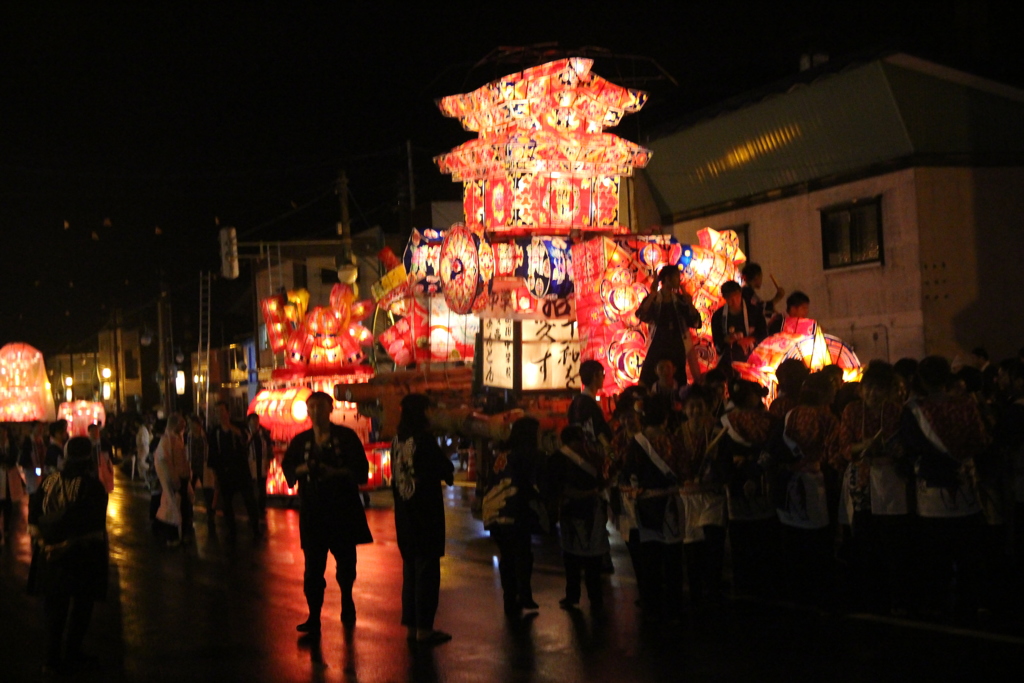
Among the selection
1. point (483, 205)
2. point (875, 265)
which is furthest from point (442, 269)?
point (875, 265)

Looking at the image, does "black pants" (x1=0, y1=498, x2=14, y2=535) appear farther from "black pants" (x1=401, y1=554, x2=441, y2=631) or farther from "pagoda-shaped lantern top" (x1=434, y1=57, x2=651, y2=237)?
"black pants" (x1=401, y1=554, x2=441, y2=631)

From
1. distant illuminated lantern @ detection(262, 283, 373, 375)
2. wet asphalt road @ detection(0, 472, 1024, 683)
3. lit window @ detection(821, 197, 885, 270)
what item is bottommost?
wet asphalt road @ detection(0, 472, 1024, 683)

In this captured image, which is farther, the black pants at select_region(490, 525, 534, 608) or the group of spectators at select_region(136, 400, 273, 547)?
the group of spectators at select_region(136, 400, 273, 547)

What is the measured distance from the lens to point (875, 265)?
20.0m

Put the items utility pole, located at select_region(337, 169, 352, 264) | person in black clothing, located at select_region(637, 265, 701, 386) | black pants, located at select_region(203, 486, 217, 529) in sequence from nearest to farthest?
1. person in black clothing, located at select_region(637, 265, 701, 386)
2. black pants, located at select_region(203, 486, 217, 529)
3. utility pole, located at select_region(337, 169, 352, 264)

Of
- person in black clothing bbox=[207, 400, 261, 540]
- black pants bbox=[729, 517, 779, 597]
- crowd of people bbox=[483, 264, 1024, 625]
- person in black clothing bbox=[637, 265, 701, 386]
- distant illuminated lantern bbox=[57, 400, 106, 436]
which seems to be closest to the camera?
crowd of people bbox=[483, 264, 1024, 625]

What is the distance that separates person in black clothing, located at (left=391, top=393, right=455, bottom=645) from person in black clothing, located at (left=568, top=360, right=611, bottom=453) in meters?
2.91

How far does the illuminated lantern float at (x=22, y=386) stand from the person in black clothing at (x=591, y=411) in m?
20.5

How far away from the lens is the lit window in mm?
19984

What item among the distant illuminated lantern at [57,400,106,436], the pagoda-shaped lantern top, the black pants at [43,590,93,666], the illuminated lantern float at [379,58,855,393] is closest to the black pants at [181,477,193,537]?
the illuminated lantern float at [379,58,855,393]

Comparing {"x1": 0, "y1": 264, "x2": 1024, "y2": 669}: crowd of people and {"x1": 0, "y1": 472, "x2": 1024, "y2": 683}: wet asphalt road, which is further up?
{"x1": 0, "y1": 264, "x2": 1024, "y2": 669}: crowd of people

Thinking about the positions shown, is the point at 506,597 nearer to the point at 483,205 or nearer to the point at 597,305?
the point at 597,305

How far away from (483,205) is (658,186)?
1106 cm

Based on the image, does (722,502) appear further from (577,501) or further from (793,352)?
(793,352)
